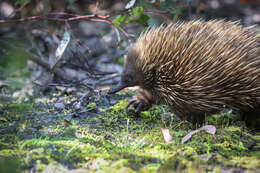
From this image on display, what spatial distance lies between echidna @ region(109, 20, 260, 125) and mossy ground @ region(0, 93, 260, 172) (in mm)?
314

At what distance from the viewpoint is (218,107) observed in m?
3.56

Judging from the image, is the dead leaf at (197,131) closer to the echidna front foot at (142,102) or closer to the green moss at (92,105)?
the echidna front foot at (142,102)

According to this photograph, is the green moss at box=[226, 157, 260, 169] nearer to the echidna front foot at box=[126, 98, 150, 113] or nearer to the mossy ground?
the mossy ground

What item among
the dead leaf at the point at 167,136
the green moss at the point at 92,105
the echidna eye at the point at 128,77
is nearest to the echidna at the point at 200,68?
the echidna eye at the point at 128,77

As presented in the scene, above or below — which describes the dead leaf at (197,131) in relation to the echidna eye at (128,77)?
below

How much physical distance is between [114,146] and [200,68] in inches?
57.5

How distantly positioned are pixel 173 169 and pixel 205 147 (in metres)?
0.64

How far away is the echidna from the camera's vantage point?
3.42 meters

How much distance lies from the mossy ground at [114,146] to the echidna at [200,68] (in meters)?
0.31

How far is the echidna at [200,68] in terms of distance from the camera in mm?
3420

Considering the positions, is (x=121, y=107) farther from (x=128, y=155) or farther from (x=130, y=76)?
(x=128, y=155)

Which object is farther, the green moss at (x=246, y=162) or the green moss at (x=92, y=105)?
the green moss at (x=92, y=105)

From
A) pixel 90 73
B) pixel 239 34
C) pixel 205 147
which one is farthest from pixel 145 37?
pixel 205 147

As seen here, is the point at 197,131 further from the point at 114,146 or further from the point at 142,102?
the point at 142,102
